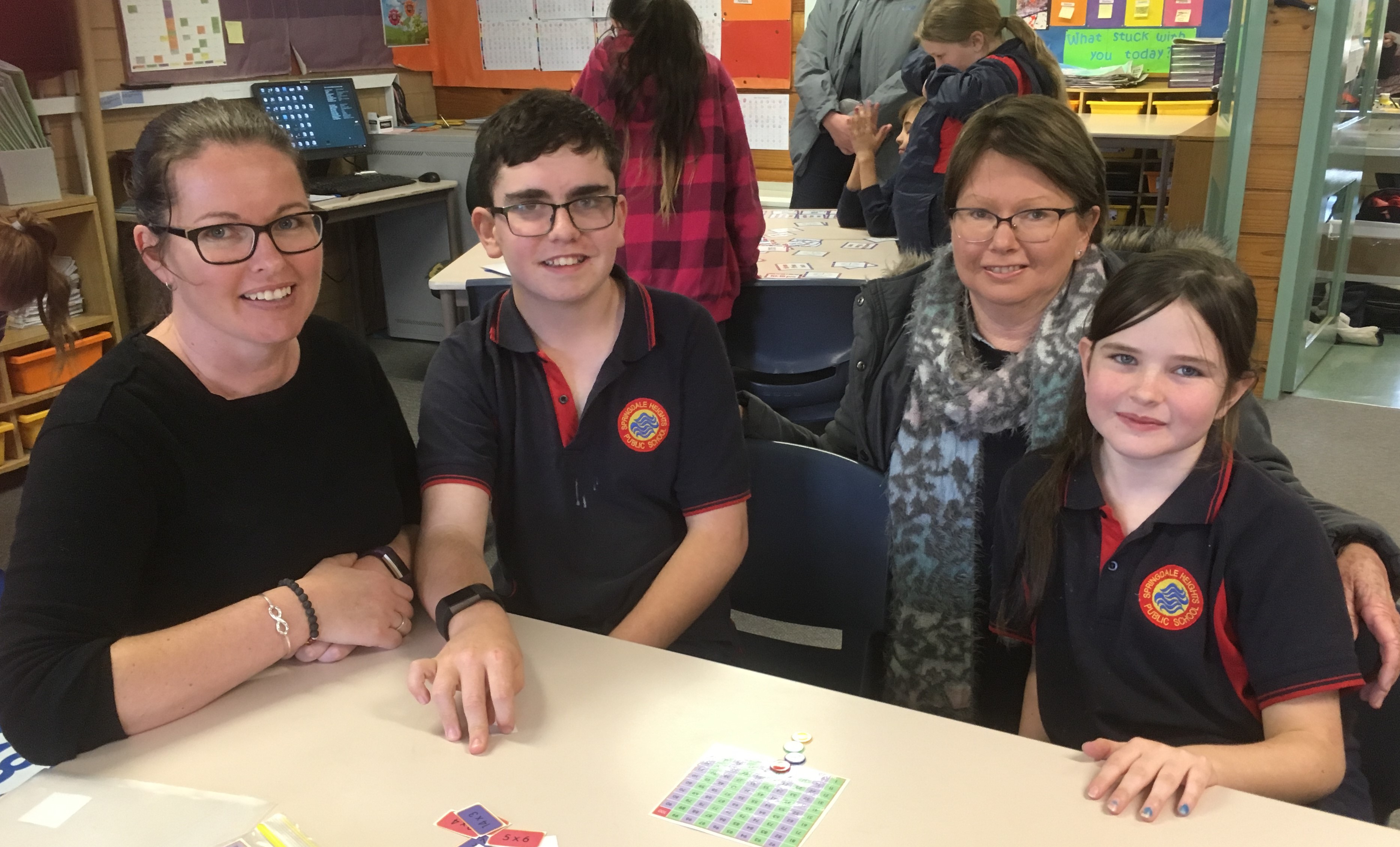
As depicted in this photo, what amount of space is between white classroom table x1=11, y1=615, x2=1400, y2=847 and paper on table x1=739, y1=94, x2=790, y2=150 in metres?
4.18

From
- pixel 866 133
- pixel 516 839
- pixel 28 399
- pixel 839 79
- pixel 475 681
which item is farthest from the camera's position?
pixel 839 79

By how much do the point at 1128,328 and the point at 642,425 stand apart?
61 centimetres

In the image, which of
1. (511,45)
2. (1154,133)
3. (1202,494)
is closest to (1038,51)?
(1154,133)

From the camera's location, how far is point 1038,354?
60.3 inches

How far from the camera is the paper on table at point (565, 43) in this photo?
17.2 feet

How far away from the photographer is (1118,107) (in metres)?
4.89

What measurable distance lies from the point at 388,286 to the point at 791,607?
408 cm

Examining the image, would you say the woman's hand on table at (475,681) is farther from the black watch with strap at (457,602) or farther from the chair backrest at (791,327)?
the chair backrest at (791,327)

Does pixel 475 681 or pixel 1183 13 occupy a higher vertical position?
pixel 1183 13

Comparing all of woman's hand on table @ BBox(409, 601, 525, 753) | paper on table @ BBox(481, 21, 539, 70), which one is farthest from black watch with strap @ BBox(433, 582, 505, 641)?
paper on table @ BBox(481, 21, 539, 70)

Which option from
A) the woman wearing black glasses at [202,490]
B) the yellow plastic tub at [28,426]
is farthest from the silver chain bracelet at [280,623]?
the yellow plastic tub at [28,426]

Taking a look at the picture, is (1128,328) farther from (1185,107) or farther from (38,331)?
(1185,107)

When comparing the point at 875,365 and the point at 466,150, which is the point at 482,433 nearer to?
the point at 875,365

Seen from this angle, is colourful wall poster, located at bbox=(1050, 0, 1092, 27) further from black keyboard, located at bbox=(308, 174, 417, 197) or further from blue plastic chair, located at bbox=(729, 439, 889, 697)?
blue plastic chair, located at bbox=(729, 439, 889, 697)
